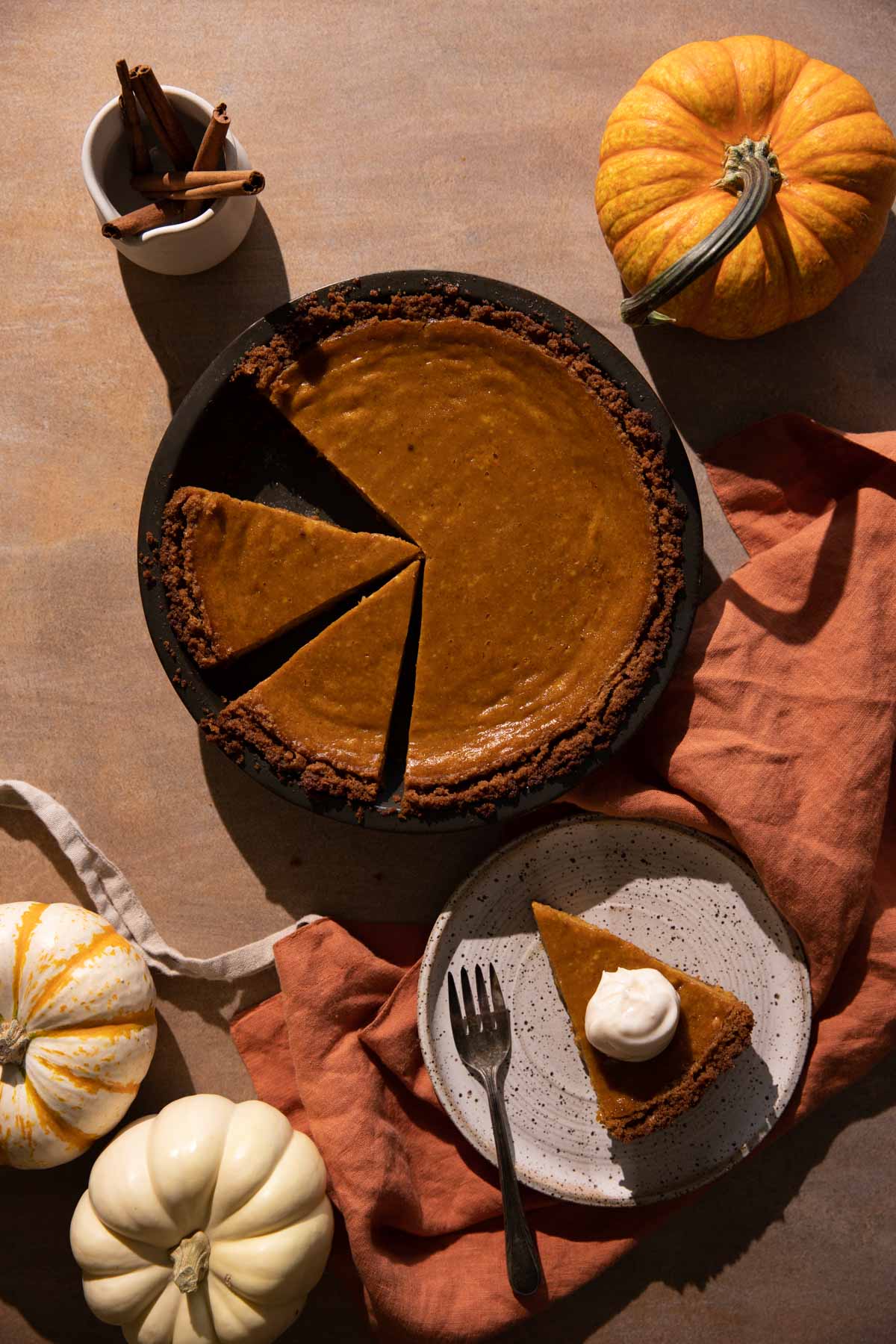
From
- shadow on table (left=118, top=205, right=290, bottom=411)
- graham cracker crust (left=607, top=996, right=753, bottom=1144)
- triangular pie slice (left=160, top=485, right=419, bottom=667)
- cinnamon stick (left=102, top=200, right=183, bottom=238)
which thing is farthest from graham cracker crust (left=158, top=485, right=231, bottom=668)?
graham cracker crust (left=607, top=996, right=753, bottom=1144)

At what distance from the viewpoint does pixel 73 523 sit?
3664 mm

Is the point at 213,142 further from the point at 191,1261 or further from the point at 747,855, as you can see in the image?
the point at 191,1261

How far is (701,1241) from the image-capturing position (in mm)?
3566

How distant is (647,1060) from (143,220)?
10.2 ft

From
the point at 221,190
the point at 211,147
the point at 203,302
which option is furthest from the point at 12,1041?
the point at 211,147

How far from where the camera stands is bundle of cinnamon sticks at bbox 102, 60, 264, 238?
119 inches

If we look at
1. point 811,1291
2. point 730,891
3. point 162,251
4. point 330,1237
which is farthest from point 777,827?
point 162,251

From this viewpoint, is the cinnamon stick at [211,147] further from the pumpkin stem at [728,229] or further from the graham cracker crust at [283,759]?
the graham cracker crust at [283,759]

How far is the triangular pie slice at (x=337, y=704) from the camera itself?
10.5 ft

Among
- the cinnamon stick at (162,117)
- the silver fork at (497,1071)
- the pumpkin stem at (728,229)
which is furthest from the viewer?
the silver fork at (497,1071)

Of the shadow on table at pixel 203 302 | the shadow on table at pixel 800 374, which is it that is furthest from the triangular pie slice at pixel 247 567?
the shadow on table at pixel 800 374

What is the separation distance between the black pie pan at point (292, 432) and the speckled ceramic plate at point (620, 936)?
382 mm

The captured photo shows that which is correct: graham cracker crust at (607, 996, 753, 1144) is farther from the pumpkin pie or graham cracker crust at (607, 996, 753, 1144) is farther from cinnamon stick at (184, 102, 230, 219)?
cinnamon stick at (184, 102, 230, 219)

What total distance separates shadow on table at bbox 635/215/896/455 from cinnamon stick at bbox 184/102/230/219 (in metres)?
1.58
